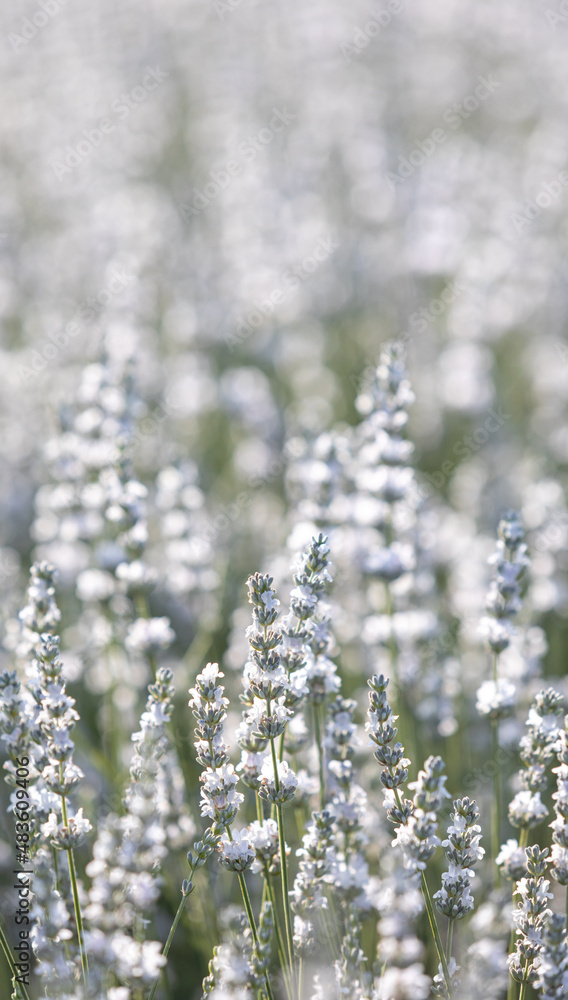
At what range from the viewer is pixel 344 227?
22.4 feet

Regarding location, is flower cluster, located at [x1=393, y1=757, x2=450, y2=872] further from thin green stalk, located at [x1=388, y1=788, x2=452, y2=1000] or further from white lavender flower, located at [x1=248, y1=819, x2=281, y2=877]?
white lavender flower, located at [x1=248, y1=819, x2=281, y2=877]

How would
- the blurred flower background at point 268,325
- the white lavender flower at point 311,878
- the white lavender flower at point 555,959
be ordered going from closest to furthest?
the white lavender flower at point 555,959 → the white lavender flower at point 311,878 → the blurred flower background at point 268,325

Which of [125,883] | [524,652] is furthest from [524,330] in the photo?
[125,883]

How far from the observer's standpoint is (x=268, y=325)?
6215 millimetres

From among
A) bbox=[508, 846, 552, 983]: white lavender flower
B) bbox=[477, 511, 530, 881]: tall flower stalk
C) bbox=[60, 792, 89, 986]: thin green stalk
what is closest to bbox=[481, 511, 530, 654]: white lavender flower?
bbox=[477, 511, 530, 881]: tall flower stalk

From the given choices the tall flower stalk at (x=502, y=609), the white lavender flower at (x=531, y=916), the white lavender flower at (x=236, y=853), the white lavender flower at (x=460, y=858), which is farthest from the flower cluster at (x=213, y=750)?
the tall flower stalk at (x=502, y=609)

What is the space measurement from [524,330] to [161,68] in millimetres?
5547

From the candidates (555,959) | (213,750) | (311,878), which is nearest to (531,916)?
(555,959)

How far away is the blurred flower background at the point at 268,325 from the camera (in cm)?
327

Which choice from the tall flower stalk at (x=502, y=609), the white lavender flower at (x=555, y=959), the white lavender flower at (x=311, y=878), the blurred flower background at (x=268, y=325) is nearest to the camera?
the white lavender flower at (x=555, y=959)

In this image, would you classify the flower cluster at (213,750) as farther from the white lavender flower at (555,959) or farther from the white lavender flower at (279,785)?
the white lavender flower at (555,959)

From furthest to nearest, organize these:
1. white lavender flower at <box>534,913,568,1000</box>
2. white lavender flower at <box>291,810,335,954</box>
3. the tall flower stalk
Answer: the tall flower stalk
white lavender flower at <box>291,810,335,954</box>
white lavender flower at <box>534,913,568,1000</box>

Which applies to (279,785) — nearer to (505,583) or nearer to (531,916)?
(531,916)

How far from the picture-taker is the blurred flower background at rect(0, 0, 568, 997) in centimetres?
327
